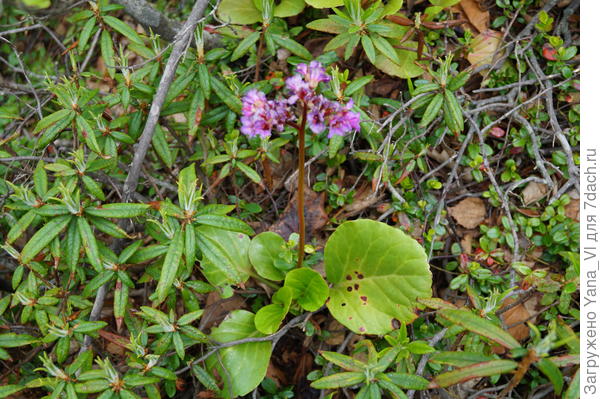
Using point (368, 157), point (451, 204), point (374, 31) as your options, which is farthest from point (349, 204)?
point (374, 31)

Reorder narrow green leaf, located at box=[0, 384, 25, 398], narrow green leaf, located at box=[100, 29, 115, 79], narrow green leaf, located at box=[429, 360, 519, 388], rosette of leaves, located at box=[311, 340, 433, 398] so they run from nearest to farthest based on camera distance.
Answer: narrow green leaf, located at box=[429, 360, 519, 388], rosette of leaves, located at box=[311, 340, 433, 398], narrow green leaf, located at box=[0, 384, 25, 398], narrow green leaf, located at box=[100, 29, 115, 79]

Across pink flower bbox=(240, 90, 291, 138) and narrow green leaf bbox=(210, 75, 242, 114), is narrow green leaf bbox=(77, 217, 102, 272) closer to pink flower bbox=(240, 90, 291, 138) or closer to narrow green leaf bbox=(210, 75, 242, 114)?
pink flower bbox=(240, 90, 291, 138)

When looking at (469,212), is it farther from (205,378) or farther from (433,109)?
(205,378)

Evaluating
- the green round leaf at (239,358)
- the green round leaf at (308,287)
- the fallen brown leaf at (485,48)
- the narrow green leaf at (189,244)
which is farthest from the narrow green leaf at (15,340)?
the fallen brown leaf at (485,48)

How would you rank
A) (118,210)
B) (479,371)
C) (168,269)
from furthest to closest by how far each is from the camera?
(118,210) < (168,269) < (479,371)

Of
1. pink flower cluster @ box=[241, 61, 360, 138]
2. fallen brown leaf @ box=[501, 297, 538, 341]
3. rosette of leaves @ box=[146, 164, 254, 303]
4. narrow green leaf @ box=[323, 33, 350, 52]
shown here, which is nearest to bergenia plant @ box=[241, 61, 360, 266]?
pink flower cluster @ box=[241, 61, 360, 138]

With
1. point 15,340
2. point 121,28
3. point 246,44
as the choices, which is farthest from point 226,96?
point 15,340
